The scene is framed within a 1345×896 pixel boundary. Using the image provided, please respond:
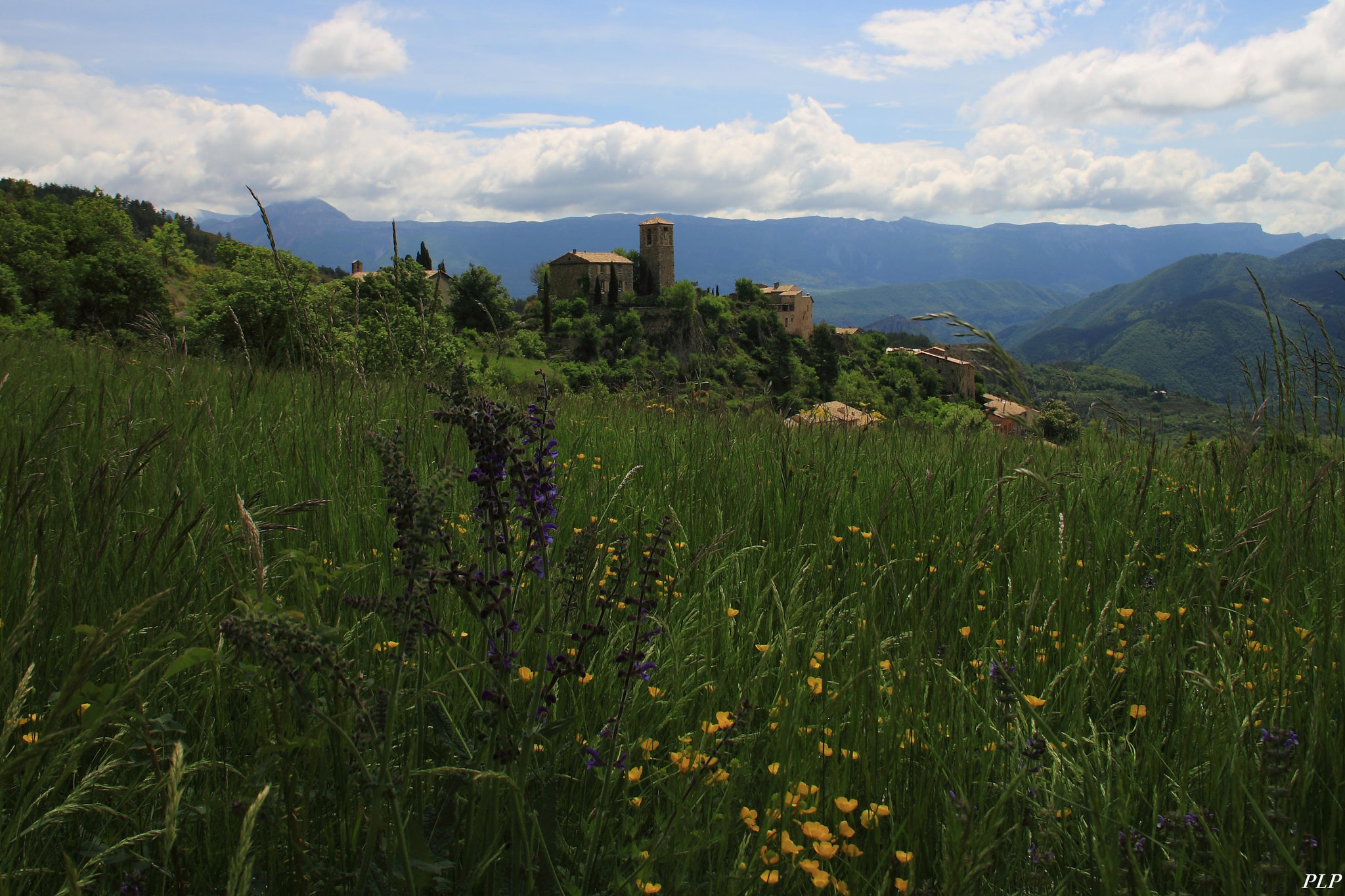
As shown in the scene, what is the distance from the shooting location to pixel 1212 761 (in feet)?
5.10

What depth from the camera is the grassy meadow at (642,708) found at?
1199 mm

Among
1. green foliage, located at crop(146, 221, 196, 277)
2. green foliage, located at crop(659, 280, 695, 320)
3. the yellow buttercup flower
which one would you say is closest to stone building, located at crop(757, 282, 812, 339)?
green foliage, located at crop(659, 280, 695, 320)

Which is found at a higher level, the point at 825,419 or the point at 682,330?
the point at 682,330

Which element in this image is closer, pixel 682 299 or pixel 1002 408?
pixel 1002 408

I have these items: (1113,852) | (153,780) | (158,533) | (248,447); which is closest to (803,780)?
(1113,852)

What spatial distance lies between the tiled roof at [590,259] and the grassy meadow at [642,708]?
9364 centimetres

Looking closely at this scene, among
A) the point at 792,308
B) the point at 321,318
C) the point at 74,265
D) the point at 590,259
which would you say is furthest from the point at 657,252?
the point at 321,318

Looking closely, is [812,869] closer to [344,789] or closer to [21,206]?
[344,789]

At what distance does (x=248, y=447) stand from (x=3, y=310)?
3846 centimetres

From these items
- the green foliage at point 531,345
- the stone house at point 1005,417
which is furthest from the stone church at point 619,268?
the stone house at point 1005,417

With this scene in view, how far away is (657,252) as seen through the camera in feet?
324

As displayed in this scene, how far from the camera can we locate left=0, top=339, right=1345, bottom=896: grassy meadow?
3.93ft

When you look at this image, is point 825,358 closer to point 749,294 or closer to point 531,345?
point 749,294

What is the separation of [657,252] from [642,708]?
10089cm
